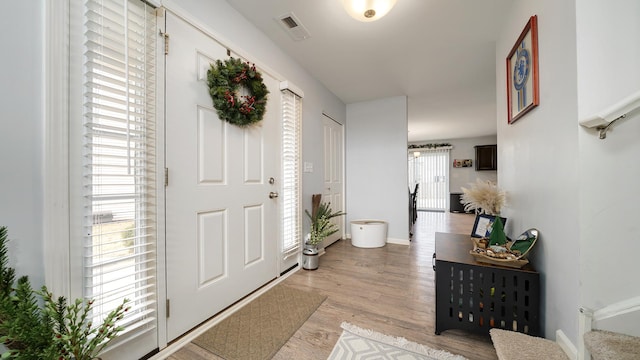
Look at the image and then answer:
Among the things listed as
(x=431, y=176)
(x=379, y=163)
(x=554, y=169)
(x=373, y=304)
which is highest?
(x=379, y=163)

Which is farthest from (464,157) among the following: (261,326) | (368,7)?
(261,326)

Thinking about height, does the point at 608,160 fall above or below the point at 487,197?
above

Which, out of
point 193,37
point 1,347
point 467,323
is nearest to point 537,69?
point 467,323

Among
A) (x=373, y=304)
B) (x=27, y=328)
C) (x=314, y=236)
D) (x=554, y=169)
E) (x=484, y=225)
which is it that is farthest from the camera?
(x=314, y=236)

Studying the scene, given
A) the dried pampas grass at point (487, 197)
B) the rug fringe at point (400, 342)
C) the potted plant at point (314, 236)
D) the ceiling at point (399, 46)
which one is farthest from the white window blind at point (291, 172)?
the dried pampas grass at point (487, 197)

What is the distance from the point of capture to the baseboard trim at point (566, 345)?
0.92 metres

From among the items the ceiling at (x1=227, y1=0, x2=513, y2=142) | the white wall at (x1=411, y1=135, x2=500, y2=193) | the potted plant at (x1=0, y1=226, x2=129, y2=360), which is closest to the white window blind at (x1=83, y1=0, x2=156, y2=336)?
the potted plant at (x1=0, y1=226, x2=129, y2=360)

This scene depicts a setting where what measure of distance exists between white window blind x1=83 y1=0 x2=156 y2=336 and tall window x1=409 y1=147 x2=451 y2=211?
764 centimetres

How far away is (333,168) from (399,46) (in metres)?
1.88

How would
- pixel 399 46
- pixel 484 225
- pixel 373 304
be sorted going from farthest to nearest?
pixel 399 46, pixel 373 304, pixel 484 225

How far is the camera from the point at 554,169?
1.10 metres

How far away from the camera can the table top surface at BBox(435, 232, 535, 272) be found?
134 cm

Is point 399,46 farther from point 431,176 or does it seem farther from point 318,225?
point 431,176

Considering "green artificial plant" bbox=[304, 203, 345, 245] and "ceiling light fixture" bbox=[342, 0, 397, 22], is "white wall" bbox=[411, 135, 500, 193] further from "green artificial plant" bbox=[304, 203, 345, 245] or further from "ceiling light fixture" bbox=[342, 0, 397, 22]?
"ceiling light fixture" bbox=[342, 0, 397, 22]
